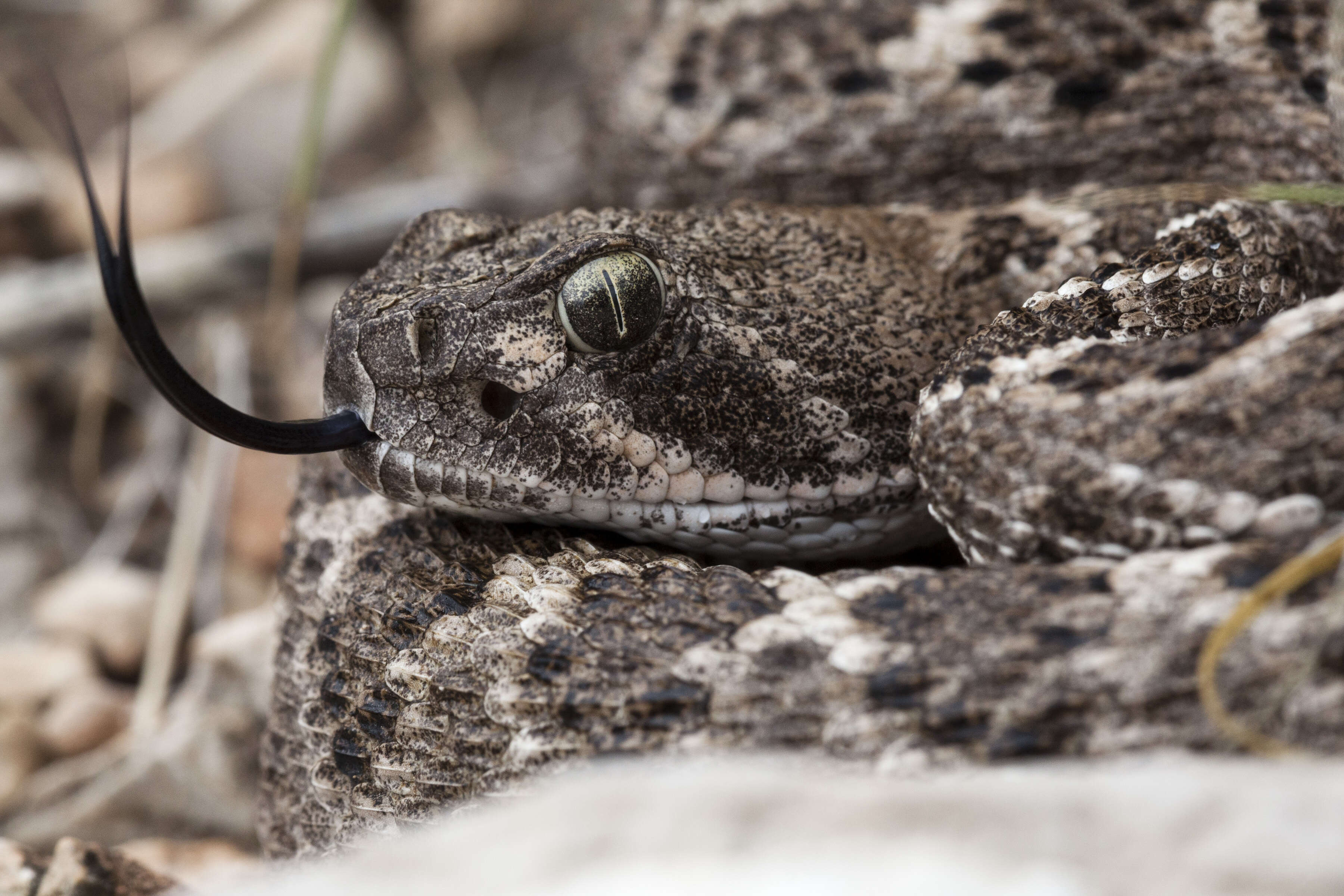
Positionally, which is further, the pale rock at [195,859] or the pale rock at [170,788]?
the pale rock at [170,788]

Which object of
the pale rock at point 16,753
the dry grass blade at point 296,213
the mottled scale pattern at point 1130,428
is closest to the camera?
the mottled scale pattern at point 1130,428

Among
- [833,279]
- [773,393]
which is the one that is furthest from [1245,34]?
[773,393]

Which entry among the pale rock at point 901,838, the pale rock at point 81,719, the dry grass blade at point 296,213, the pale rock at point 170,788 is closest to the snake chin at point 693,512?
the pale rock at point 901,838

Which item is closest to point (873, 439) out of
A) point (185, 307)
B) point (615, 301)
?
point (615, 301)

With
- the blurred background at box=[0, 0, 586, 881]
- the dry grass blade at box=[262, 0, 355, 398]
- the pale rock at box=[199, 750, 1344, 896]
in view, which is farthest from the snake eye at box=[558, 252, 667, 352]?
the dry grass blade at box=[262, 0, 355, 398]

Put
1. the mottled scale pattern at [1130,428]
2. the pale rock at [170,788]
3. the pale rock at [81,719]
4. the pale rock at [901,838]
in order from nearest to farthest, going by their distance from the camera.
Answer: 1. the pale rock at [901,838]
2. the mottled scale pattern at [1130,428]
3. the pale rock at [170,788]
4. the pale rock at [81,719]

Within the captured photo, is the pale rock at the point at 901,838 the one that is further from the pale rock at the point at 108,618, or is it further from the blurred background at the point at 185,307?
the pale rock at the point at 108,618

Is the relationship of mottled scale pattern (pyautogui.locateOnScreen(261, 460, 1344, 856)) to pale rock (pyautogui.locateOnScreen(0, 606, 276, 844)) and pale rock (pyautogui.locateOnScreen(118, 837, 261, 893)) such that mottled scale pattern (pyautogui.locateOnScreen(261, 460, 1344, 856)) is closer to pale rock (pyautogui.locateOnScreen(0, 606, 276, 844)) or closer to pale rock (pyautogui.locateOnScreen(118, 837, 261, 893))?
pale rock (pyautogui.locateOnScreen(118, 837, 261, 893))
